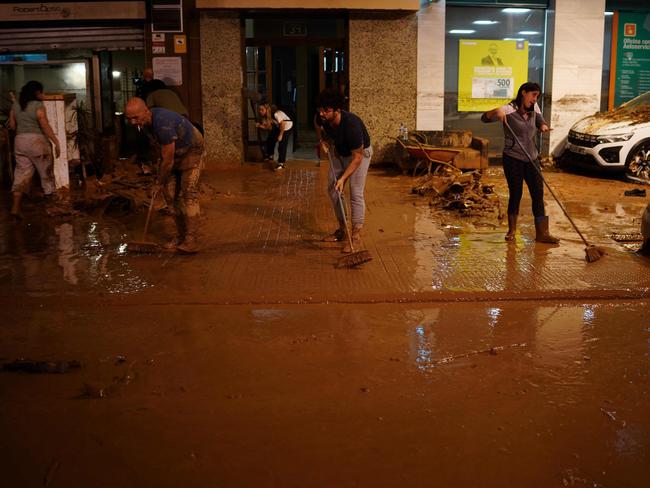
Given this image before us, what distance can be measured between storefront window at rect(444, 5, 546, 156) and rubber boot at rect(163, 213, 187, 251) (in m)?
8.83

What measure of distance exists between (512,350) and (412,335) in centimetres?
74

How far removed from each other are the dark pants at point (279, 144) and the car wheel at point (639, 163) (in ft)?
20.9

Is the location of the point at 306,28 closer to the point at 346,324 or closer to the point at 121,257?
the point at 121,257

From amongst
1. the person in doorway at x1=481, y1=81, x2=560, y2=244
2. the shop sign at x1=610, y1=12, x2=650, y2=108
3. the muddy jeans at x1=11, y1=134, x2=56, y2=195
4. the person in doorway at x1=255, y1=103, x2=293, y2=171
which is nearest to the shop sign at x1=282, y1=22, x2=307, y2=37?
the person in doorway at x1=255, y1=103, x2=293, y2=171

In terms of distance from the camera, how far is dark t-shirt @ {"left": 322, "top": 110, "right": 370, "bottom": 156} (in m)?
7.41

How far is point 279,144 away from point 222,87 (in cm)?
165

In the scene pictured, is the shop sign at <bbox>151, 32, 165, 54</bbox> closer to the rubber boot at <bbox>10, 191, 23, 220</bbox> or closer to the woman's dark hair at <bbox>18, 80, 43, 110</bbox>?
the woman's dark hair at <bbox>18, 80, 43, 110</bbox>

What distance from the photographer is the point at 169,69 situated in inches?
566

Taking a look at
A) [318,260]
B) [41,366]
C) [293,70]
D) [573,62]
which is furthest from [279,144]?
[41,366]

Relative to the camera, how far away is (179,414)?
4070mm

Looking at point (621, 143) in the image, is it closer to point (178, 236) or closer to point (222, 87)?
point (222, 87)

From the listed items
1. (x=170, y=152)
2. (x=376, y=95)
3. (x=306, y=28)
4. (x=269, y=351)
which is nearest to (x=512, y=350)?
(x=269, y=351)

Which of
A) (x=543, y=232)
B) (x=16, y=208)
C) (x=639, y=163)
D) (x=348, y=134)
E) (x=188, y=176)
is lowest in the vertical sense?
(x=543, y=232)

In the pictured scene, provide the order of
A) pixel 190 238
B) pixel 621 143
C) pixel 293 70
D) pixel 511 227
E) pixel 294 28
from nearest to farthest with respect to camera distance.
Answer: pixel 190 238 < pixel 511 227 < pixel 621 143 < pixel 294 28 < pixel 293 70
